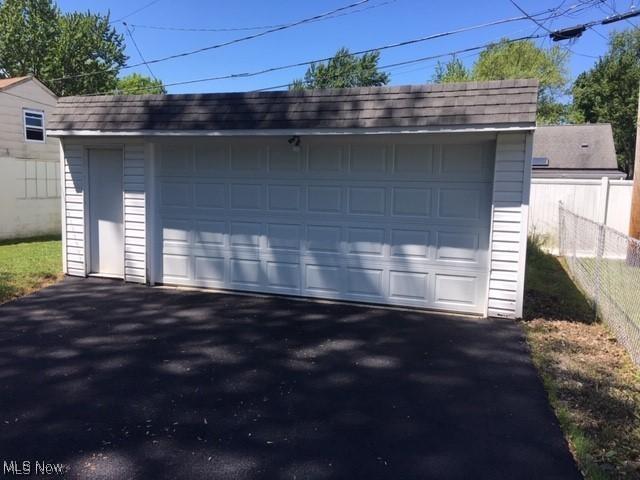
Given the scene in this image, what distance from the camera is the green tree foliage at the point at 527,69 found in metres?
34.5

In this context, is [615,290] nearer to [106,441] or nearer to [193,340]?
[193,340]

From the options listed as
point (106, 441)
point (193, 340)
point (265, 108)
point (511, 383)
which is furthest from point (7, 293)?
point (511, 383)

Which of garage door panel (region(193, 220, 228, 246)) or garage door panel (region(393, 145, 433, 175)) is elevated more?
garage door panel (region(393, 145, 433, 175))

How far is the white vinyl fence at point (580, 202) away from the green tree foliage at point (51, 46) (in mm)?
24026

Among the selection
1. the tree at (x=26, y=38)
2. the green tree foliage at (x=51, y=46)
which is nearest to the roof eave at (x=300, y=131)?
the green tree foliage at (x=51, y=46)

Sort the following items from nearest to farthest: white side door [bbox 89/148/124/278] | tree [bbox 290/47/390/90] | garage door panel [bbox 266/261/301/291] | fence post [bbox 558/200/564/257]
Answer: garage door panel [bbox 266/261/301/291]
white side door [bbox 89/148/124/278]
fence post [bbox 558/200/564/257]
tree [bbox 290/47/390/90]

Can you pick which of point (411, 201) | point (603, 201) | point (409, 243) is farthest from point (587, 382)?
point (603, 201)

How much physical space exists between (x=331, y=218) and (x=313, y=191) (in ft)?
1.45

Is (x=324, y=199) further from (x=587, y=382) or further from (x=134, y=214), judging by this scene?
(x=587, y=382)

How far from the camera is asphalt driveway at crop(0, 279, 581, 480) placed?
9.94 ft

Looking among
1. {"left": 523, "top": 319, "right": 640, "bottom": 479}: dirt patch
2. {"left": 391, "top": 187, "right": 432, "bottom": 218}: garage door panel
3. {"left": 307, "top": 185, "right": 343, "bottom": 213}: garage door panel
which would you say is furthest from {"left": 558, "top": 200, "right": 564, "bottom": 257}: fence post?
{"left": 307, "top": 185, "right": 343, "bottom": 213}: garage door panel

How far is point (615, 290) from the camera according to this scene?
6.67 metres

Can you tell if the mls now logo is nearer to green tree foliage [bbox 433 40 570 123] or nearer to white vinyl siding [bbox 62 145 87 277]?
white vinyl siding [bbox 62 145 87 277]

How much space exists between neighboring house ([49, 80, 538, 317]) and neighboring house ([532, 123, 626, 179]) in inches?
671
